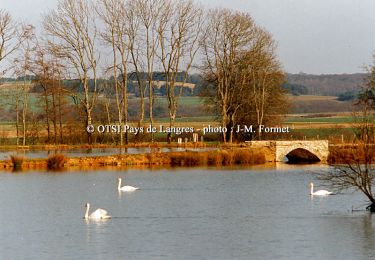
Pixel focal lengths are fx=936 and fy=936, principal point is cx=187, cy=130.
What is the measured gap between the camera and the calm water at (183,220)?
87.9ft

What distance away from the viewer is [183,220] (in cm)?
3319

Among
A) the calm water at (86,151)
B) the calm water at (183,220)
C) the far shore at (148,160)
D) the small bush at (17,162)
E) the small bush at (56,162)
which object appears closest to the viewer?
the calm water at (183,220)


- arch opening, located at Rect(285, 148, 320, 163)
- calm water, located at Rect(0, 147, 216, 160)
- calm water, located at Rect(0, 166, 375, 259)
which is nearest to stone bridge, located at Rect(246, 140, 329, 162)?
arch opening, located at Rect(285, 148, 320, 163)

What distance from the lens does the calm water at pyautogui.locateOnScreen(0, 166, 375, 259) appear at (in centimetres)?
2678

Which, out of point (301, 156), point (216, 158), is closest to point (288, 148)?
point (301, 156)

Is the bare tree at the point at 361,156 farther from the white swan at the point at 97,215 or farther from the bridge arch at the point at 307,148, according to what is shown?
the white swan at the point at 97,215

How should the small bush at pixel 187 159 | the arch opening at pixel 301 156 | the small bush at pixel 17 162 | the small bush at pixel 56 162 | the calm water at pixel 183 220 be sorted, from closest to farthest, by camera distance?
the calm water at pixel 183 220 < the small bush at pixel 17 162 < the small bush at pixel 56 162 < the small bush at pixel 187 159 < the arch opening at pixel 301 156

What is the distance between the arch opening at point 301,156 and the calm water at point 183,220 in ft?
42.5

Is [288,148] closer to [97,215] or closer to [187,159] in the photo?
[187,159]

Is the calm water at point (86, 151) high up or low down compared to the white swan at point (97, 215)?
up

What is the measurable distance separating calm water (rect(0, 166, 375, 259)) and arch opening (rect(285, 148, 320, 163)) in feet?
42.5

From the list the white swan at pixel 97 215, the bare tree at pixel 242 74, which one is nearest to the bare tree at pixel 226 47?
the bare tree at pixel 242 74

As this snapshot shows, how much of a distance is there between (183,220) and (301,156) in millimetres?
33221

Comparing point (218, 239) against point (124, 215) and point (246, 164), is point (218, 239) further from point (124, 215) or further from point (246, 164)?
point (246, 164)
